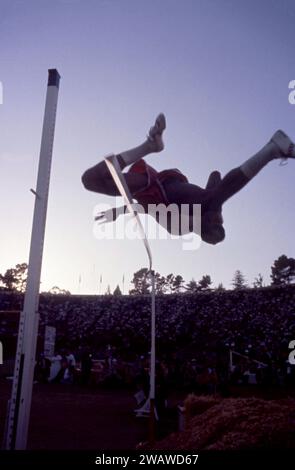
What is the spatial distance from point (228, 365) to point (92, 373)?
16.6 ft

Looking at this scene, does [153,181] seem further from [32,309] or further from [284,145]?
[32,309]

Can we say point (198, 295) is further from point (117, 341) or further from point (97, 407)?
point (97, 407)

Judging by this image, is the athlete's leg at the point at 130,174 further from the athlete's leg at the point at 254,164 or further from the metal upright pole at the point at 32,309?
the athlete's leg at the point at 254,164

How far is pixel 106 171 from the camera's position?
12.4ft

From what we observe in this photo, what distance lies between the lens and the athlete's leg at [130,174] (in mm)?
3791

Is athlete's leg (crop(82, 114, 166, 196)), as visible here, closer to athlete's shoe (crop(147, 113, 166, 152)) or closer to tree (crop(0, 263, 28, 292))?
athlete's shoe (crop(147, 113, 166, 152))

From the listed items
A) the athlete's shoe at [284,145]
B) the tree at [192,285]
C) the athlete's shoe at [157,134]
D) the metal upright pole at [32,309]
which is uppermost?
the tree at [192,285]

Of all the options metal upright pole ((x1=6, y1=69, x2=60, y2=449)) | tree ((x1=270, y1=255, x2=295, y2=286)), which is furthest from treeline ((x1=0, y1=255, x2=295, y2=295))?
metal upright pole ((x1=6, y1=69, x2=60, y2=449))

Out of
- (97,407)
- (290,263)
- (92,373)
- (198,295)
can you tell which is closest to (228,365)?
(92,373)

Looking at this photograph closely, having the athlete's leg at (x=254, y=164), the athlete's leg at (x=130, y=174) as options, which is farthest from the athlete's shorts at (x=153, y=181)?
the athlete's leg at (x=254, y=164)

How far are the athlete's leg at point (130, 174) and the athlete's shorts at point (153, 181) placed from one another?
39 millimetres

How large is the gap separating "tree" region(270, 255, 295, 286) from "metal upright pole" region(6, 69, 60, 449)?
60.2 metres

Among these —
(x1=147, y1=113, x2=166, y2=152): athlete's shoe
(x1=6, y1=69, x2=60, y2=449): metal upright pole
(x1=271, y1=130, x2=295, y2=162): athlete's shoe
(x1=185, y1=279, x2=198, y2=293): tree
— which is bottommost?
(x1=6, y1=69, x2=60, y2=449): metal upright pole

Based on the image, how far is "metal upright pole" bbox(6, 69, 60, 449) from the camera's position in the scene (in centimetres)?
353
